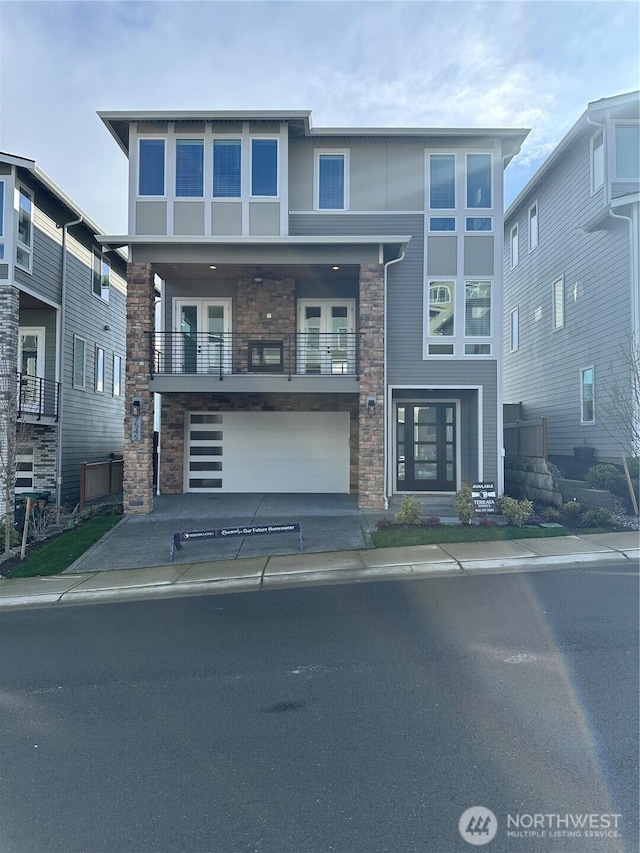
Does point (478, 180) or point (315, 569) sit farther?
point (478, 180)

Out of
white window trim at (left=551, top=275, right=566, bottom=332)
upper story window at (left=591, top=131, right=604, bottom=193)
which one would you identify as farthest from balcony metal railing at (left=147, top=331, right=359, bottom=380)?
upper story window at (left=591, top=131, right=604, bottom=193)

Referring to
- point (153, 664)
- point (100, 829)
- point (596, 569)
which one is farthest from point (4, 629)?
point (596, 569)

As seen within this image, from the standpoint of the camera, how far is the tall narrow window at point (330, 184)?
1489 cm

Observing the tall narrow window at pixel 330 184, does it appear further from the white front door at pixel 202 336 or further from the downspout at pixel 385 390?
the white front door at pixel 202 336

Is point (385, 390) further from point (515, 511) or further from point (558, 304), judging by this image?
point (558, 304)

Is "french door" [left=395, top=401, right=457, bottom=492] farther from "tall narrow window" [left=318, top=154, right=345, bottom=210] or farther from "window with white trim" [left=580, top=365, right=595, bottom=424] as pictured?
"tall narrow window" [left=318, top=154, right=345, bottom=210]

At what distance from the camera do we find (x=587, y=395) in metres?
16.2

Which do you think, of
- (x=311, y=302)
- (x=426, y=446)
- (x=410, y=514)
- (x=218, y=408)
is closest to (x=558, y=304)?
(x=426, y=446)

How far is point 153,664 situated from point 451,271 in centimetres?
1192

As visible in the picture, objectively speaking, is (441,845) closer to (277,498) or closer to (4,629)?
(4,629)

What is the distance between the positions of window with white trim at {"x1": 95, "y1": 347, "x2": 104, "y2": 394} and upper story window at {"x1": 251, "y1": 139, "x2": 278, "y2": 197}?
8.32 metres

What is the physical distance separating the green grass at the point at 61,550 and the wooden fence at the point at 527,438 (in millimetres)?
10261

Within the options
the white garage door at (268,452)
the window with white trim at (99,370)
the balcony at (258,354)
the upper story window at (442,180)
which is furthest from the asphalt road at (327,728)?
the window with white trim at (99,370)

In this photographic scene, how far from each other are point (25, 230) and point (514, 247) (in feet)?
53.4
